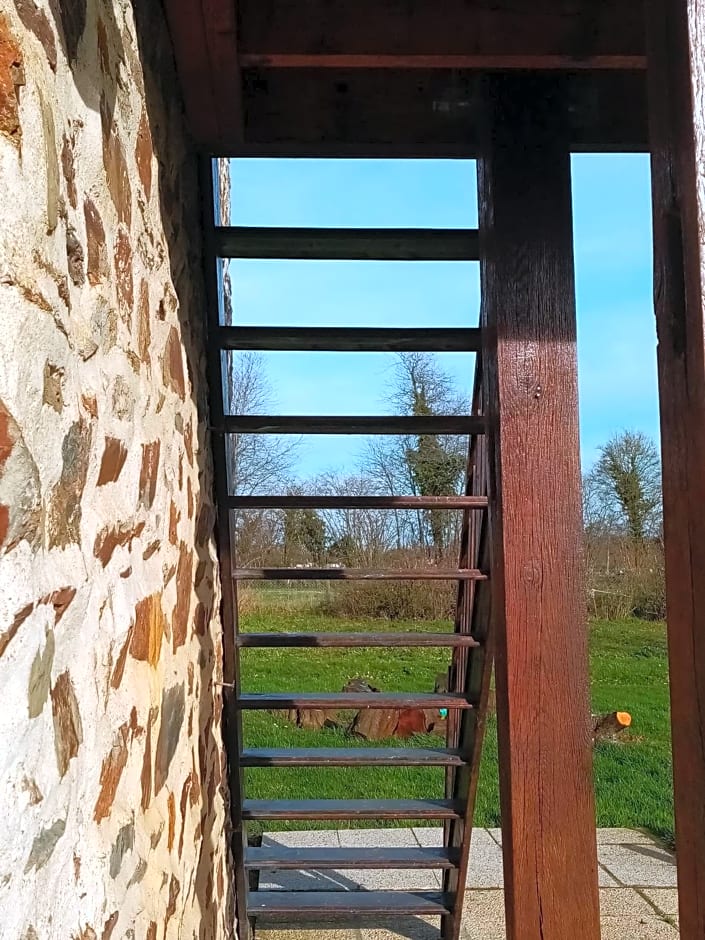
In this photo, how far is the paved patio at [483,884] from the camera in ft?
11.9

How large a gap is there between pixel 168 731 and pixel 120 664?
1.68 feet

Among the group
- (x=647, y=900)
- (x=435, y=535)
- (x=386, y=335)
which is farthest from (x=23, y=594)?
(x=435, y=535)

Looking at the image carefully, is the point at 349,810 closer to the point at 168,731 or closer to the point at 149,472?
the point at 168,731

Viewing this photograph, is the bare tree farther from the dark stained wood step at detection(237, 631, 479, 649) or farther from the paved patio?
the dark stained wood step at detection(237, 631, 479, 649)

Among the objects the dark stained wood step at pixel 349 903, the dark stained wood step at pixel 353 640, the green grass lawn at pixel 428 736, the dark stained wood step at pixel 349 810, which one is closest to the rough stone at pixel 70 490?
the dark stained wood step at pixel 353 640

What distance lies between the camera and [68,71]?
3.50ft

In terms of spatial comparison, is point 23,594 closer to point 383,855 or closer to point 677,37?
point 677,37

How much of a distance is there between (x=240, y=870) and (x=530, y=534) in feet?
6.47

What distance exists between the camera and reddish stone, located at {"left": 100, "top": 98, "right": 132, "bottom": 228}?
1.29m

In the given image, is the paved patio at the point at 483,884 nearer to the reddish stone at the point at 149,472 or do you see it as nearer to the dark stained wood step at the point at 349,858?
the dark stained wood step at the point at 349,858

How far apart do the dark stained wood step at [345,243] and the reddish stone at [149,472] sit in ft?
3.57

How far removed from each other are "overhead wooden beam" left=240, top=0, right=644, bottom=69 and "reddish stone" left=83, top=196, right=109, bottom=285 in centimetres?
A: 95

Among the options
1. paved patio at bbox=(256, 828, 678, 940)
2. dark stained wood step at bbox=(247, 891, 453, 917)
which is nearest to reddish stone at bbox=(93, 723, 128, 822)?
dark stained wood step at bbox=(247, 891, 453, 917)

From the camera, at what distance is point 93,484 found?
1.16 metres
